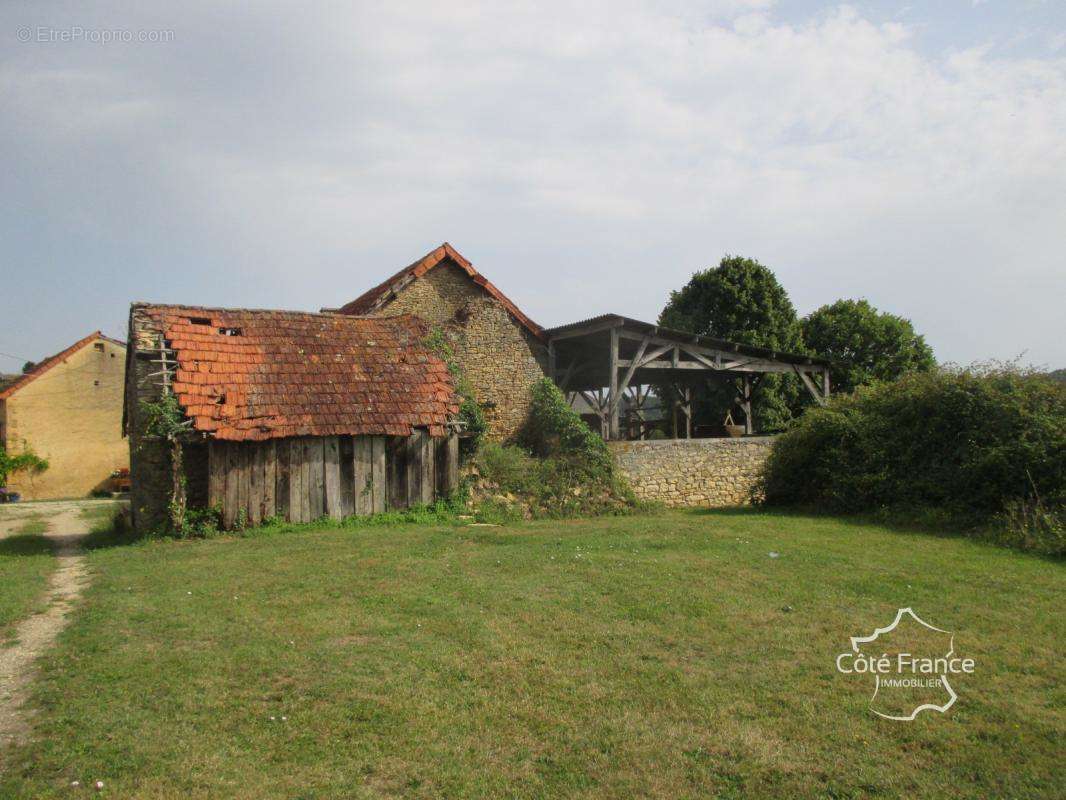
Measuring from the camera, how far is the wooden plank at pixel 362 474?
1375cm

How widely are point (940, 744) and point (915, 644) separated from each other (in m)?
1.83

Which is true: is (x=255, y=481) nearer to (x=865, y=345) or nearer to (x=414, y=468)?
(x=414, y=468)

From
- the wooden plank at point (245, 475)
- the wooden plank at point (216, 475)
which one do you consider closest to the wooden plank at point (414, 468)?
the wooden plank at point (245, 475)

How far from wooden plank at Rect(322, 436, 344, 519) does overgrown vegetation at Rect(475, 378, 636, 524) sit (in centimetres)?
295

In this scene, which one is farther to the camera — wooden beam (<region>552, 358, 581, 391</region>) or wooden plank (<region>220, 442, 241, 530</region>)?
wooden beam (<region>552, 358, 581, 391</region>)

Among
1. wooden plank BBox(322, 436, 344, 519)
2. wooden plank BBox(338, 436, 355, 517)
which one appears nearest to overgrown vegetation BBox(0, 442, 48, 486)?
wooden plank BBox(322, 436, 344, 519)

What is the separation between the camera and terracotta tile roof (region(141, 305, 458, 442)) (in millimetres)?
12875

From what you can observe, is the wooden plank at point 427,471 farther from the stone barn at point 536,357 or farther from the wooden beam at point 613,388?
the wooden beam at point 613,388

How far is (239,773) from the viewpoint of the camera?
4.14 m

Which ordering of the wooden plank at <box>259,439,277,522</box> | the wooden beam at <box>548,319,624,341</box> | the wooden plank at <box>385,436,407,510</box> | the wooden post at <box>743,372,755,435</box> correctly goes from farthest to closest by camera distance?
the wooden post at <box>743,372,755,435</box>, the wooden beam at <box>548,319,624,341</box>, the wooden plank at <box>385,436,407,510</box>, the wooden plank at <box>259,439,277,522</box>

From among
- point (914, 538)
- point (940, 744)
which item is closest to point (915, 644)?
point (940, 744)

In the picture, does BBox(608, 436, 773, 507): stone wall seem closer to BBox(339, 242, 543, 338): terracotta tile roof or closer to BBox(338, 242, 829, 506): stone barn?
BBox(338, 242, 829, 506): stone barn

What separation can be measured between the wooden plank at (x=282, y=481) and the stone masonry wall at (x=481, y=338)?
230 inches

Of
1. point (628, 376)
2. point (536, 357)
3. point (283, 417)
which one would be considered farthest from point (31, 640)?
point (628, 376)
